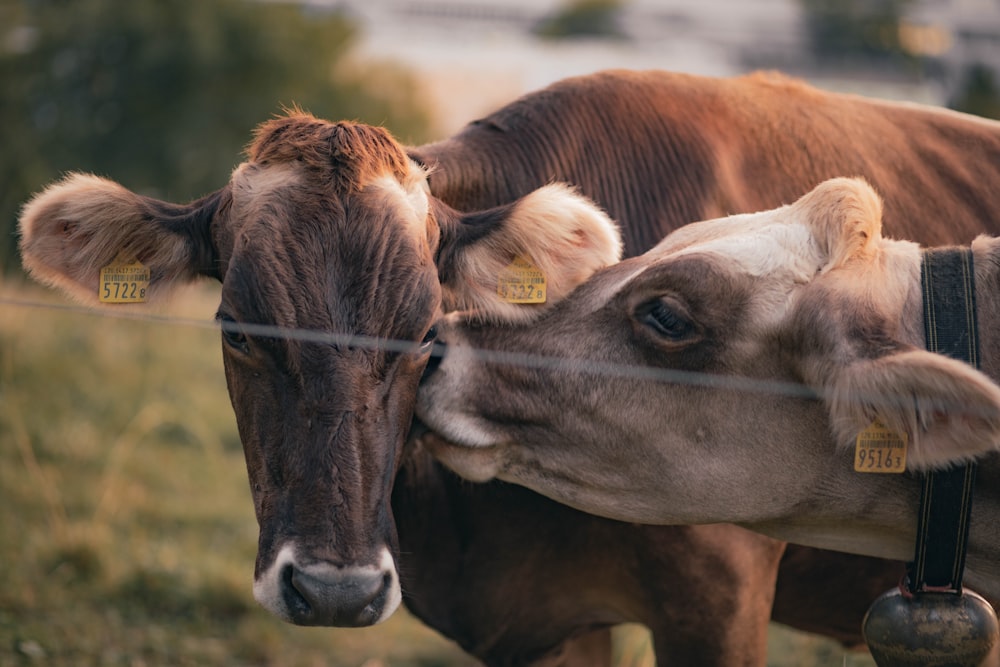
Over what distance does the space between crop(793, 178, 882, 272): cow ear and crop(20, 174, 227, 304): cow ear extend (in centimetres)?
181

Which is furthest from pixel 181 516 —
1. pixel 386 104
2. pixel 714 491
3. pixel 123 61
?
pixel 386 104

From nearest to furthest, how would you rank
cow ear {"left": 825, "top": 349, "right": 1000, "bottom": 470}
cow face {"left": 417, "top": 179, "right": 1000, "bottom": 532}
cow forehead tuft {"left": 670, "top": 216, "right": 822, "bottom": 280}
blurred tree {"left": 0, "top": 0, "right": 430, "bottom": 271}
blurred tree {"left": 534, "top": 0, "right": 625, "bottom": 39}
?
cow ear {"left": 825, "top": 349, "right": 1000, "bottom": 470}, cow face {"left": 417, "top": 179, "right": 1000, "bottom": 532}, cow forehead tuft {"left": 670, "top": 216, "right": 822, "bottom": 280}, blurred tree {"left": 0, "top": 0, "right": 430, "bottom": 271}, blurred tree {"left": 534, "top": 0, "right": 625, "bottom": 39}

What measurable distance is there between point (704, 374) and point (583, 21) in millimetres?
54689

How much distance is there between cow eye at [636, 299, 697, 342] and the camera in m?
3.31

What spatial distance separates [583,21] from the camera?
55.7 metres

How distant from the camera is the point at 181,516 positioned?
7402 millimetres

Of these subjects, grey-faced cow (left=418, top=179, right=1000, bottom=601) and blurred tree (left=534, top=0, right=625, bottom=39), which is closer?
grey-faced cow (left=418, top=179, right=1000, bottom=601)

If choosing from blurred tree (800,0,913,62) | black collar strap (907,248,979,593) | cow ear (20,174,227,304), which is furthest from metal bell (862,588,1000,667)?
blurred tree (800,0,913,62)

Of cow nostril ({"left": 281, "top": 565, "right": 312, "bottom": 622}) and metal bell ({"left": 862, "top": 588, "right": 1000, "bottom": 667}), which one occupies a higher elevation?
cow nostril ({"left": 281, "top": 565, "right": 312, "bottom": 622})

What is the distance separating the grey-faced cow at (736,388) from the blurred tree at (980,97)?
62.0ft

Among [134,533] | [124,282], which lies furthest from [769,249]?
[134,533]

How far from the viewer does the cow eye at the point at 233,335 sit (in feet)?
10.8

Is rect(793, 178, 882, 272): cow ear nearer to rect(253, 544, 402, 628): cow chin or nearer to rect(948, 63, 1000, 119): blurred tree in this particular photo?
rect(253, 544, 402, 628): cow chin

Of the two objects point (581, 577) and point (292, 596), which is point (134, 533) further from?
point (292, 596)
